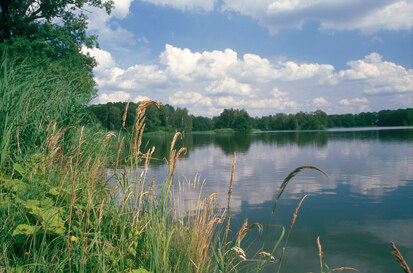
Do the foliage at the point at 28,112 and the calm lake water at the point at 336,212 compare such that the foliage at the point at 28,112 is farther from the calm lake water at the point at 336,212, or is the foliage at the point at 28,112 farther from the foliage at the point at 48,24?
the foliage at the point at 48,24

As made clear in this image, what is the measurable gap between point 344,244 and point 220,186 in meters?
5.90

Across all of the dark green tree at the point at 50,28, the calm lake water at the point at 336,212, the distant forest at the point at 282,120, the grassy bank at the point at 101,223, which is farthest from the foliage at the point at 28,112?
the distant forest at the point at 282,120

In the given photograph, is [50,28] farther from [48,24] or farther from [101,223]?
[101,223]

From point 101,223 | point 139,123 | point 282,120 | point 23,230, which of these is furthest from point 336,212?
point 282,120

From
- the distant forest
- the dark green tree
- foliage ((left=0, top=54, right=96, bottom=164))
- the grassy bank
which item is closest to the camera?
the grassy bank

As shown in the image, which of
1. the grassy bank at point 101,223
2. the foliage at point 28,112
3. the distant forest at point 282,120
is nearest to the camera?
the grassy bank at point 101,223

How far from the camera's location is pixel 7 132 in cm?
381

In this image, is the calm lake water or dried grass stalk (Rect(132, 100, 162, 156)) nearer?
dried grass stalk (Rect(132, 100, 162, 156))

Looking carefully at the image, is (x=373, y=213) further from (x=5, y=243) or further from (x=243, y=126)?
(x=243, y=126)

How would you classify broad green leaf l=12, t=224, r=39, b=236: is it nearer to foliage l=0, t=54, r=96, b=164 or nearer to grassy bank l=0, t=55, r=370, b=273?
grassy bank l=0, t=55, r=370, b=273

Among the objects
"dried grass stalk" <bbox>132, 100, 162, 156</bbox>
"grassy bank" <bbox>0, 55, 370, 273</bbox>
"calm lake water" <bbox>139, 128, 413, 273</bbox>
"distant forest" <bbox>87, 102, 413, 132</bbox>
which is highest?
"distant forest" <bbox>87, 102, 413, 132</bbox>

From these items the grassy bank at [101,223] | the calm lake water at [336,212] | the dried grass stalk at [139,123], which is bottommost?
the calm lake water at [336,212]

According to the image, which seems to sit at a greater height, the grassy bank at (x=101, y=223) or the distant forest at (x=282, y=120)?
the distant forest at (x=282, y=120)

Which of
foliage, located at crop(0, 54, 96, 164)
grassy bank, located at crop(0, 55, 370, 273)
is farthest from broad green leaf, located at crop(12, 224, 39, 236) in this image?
foliage, located at crop(0, 54, 96, 164)
